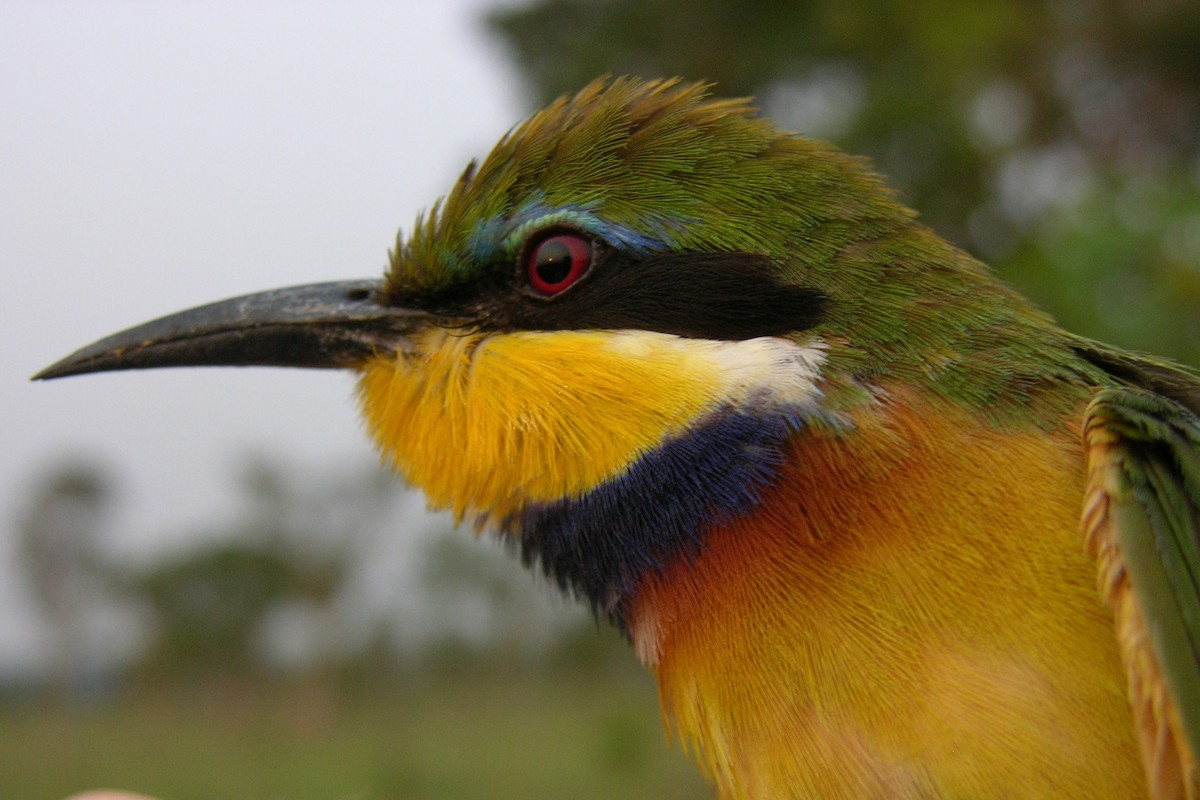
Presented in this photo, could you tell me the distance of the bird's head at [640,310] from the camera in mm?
1230

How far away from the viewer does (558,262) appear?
137 centimetres

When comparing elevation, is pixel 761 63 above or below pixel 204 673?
above

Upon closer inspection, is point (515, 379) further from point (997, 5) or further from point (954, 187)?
point (997, 5)

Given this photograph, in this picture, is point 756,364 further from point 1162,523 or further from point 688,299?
point 1162,523

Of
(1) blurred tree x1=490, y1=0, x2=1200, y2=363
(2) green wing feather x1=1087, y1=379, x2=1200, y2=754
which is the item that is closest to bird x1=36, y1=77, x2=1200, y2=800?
(2) green wing feather x1=1087, y1=379, x2=1200, y2=754

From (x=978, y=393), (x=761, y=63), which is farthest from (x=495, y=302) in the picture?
(x=761, y=63)

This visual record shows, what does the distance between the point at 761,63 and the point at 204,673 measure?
18.7 feet

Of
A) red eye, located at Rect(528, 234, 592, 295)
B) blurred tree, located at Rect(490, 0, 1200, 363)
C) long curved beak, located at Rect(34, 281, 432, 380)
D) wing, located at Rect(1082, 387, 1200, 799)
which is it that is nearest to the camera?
wing, located at Rect(1082, 387, 1200, 799)

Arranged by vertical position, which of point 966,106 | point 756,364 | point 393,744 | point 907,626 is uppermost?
point 966,106

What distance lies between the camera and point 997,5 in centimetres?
695

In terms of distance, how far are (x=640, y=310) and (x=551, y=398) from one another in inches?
6.8

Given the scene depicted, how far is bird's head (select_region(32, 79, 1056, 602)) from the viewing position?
1230mm

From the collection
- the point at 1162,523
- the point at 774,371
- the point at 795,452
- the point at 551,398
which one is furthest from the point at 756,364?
the point at 1162,523

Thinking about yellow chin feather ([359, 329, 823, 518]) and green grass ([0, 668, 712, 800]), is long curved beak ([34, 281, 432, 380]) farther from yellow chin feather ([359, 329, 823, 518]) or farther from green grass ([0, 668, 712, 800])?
green grass ([0, 668, 712, 800])
